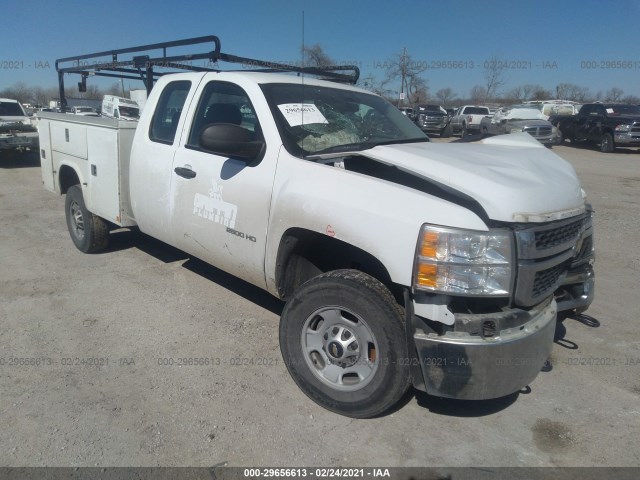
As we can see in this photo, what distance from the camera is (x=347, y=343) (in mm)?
2934

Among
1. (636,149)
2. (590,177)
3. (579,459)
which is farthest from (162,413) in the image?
(636,149)

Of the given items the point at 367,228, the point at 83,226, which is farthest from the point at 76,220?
the point at 367,228

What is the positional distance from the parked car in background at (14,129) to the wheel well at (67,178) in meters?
10.0

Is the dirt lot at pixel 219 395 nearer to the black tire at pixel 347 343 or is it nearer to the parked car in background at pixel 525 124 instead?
the black tire at pixel 347 343

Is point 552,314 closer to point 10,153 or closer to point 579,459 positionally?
point 579,459

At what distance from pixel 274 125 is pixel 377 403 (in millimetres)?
1986

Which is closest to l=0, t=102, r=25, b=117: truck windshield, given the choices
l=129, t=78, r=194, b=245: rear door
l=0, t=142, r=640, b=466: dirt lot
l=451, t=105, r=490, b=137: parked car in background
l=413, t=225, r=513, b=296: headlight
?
l=0, t=142, r=640, b=466: dirt lot

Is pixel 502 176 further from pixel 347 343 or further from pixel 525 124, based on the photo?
pixel 525 124

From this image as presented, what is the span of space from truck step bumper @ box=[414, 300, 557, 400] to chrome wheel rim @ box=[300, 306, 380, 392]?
0.35m

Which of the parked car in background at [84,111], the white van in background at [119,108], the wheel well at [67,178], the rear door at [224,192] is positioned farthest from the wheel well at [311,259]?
the white van in background at [119,108]

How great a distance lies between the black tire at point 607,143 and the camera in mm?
20547

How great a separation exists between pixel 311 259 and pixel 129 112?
20.0m

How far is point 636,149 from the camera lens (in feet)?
72.5

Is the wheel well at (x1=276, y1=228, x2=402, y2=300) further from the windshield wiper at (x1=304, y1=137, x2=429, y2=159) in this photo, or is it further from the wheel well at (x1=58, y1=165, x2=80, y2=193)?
the wheel well at (x1=58, y1=165, x2=80, y2=193)
